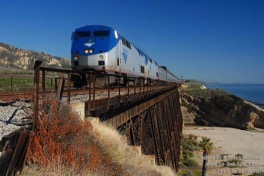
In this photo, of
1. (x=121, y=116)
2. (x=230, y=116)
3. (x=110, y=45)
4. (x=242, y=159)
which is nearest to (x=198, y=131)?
(x=230, y=116)

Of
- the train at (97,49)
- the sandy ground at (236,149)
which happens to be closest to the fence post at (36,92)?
the train at (97,49)

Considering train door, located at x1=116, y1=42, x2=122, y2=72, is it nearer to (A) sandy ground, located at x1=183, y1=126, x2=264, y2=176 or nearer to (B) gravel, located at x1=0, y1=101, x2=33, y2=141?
(B) gravel, located at x1=0, y1=101, x2=33, y2=141

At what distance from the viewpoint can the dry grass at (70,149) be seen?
4531mm

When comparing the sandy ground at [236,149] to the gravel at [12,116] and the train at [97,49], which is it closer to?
the train at [97,49]

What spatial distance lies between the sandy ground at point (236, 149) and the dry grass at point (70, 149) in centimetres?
2837

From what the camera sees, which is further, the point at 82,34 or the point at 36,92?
the point at 82,34

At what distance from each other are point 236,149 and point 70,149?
45.0 metres

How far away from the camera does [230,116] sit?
231 ft

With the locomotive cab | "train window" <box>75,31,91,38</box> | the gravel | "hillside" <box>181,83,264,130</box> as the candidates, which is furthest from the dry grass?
"hillside" <box>181,83,264,130</box>

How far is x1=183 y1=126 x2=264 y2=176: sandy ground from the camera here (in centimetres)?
3353

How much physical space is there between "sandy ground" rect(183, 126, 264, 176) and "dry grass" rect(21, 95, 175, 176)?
93.1 ft

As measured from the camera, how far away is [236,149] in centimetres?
4534

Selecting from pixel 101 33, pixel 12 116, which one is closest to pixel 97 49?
pixel 101 33

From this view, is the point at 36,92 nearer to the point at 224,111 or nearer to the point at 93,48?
the point at 93,48
